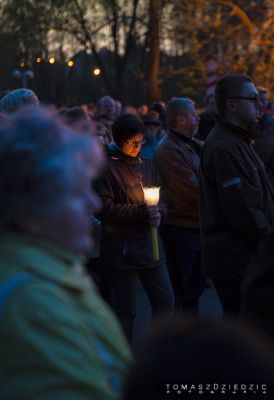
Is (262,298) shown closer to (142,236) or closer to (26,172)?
(26,172)

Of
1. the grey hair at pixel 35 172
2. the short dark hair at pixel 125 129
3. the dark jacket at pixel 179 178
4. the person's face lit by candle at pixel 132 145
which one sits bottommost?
the dark jacket at pixel 179 178

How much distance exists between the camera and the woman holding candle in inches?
233

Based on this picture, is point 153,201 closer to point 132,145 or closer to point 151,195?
point 151,195

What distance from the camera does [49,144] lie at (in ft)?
6.56

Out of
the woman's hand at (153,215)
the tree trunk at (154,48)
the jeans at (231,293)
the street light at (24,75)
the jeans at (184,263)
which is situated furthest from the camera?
the street light at (24,75)

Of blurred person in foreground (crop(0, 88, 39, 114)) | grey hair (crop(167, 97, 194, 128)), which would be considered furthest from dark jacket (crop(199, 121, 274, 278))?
grey hair (crop(167, 97, 194, 128))

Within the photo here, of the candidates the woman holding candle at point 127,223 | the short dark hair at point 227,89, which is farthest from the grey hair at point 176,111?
the short dark hair at point 227,89

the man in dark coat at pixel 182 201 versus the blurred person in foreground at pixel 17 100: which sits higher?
the blurred person in foreground at pixel 17 100

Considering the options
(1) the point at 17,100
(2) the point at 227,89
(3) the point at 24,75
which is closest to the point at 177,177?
(1) the point at 17,100

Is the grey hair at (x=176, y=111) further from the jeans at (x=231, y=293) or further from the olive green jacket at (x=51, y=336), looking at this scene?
the olive green jacket at (x=51, y=336)

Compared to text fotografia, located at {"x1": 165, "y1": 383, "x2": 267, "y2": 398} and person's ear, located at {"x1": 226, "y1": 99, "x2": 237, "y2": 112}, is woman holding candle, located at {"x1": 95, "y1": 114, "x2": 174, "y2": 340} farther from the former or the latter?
text fotografia, located at {"x1": 165, "y1": 383, "x2": 267, "y2": 398}

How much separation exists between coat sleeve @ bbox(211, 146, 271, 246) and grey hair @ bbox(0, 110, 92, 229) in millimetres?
3061

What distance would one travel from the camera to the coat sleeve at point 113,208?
19.4ft

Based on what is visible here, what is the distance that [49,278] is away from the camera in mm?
1936
